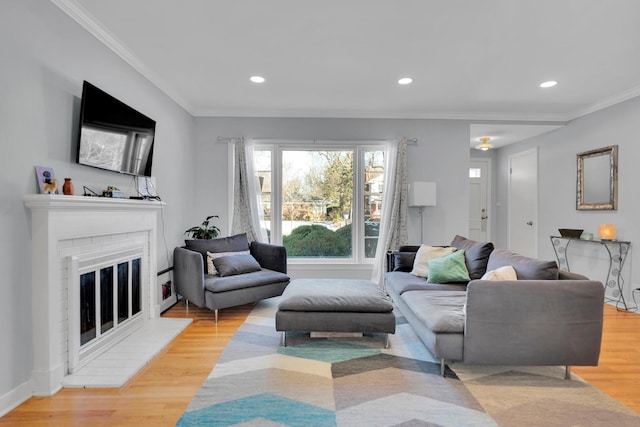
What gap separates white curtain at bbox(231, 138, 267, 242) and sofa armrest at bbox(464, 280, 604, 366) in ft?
10.3

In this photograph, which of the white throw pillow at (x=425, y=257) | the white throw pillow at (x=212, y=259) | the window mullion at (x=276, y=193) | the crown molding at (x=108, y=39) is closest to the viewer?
the crown molding at (x=108, y=39)

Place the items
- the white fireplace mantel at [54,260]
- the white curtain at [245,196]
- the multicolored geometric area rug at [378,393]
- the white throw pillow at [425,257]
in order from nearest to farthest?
the multicolored geometric area rug at [378,393], the white fireplace mantel at [54,260], the white throw pillow at [425,257], the white curtain at [245,196]

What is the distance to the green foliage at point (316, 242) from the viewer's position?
4766mm

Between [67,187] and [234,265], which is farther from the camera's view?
[234,265]

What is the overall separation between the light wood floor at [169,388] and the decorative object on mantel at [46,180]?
4.18 ft

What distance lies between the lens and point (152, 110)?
11.3 ft

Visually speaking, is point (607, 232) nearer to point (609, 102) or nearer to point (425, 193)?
point (609, 102)

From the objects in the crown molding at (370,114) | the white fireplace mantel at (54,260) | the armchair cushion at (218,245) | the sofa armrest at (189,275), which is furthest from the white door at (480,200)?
the white fireplace mantel at (54,260)

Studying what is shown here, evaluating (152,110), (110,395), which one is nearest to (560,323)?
(110,395)

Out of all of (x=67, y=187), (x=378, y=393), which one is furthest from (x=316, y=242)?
(x=67, y=187)

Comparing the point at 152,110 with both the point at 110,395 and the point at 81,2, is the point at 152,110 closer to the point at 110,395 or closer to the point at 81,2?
the point at 81,2

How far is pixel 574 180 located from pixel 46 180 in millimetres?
5944

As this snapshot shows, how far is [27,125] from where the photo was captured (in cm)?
194

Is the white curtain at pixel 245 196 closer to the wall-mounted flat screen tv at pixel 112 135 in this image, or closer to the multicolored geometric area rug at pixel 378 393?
the wall-mounted flat screen tv at pixel 112 135
